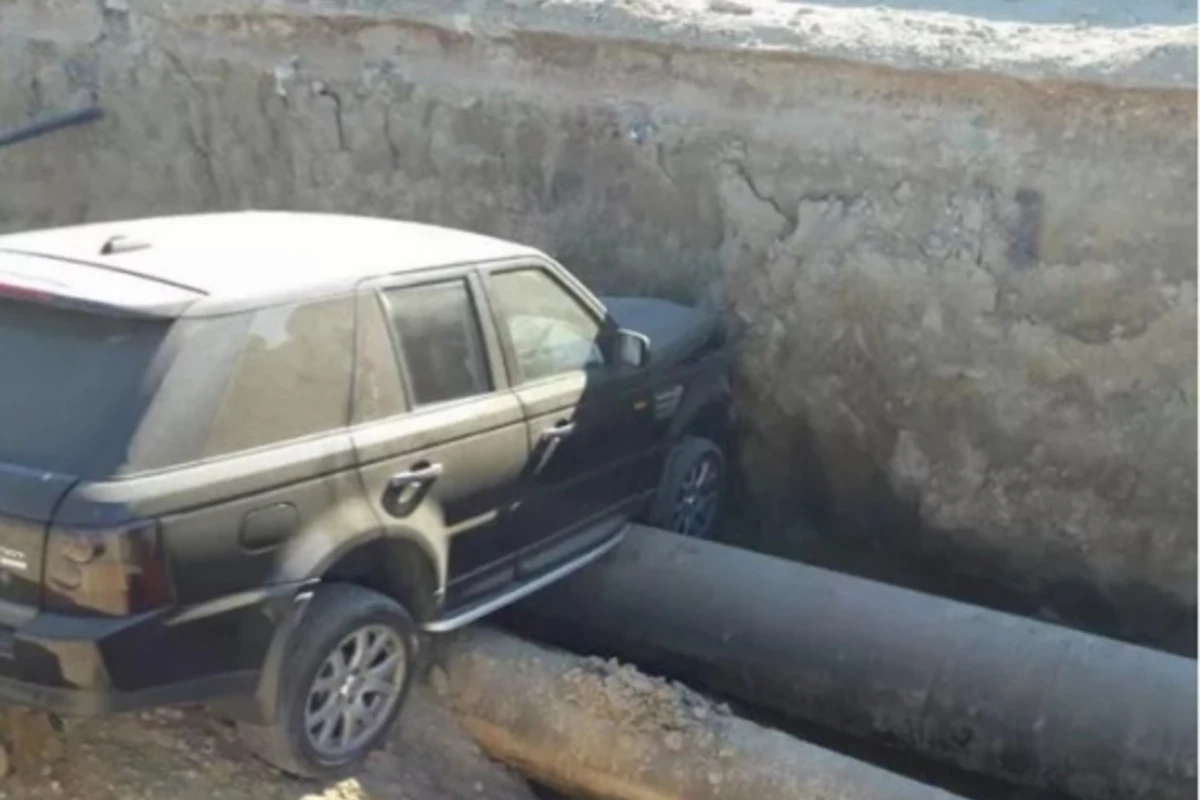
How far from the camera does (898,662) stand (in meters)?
6.80

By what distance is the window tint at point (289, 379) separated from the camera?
5.52 metres

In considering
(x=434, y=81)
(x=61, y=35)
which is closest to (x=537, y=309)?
(x=434, y=81)

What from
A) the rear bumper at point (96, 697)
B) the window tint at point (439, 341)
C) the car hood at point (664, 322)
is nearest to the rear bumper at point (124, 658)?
the rear bumper at point (96, 697)

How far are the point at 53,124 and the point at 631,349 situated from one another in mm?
5785

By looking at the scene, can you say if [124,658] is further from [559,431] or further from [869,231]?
[869,231]

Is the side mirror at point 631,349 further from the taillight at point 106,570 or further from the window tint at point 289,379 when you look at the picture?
the taillight at point 106,570

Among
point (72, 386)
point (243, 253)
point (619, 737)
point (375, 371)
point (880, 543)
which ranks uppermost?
point (243, 253)

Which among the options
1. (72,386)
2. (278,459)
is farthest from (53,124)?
(278,459)

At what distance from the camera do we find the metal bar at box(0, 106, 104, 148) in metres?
11.5

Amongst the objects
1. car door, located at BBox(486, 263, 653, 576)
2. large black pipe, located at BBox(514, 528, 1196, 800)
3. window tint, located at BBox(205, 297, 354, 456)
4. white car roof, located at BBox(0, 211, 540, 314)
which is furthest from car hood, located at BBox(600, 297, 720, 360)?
window tint, located at BBox(205, 297, 354, 456)

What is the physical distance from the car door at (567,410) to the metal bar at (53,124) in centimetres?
561

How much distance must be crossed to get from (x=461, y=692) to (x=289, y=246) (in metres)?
1.81

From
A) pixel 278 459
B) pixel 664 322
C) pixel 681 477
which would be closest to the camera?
pixel 278 459

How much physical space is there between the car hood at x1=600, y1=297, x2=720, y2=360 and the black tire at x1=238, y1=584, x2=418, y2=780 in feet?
7.62
